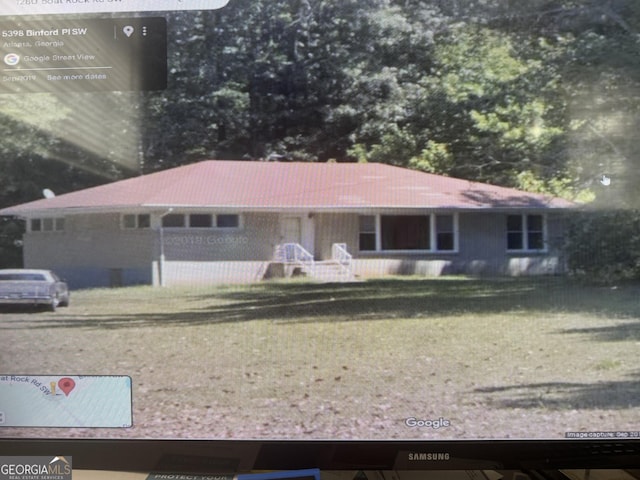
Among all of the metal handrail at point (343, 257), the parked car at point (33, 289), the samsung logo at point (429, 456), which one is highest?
the metal handrail at point (343, 257)

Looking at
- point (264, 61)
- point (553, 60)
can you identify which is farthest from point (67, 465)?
point (553, 60)

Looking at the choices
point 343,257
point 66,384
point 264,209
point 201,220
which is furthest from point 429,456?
point 66,384

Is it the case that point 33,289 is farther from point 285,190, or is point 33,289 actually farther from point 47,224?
point 285,190

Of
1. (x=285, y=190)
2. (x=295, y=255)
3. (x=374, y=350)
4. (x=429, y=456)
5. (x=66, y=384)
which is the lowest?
(x=429, y=456)

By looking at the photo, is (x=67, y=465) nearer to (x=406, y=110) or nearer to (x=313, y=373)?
(x=313, y=373)

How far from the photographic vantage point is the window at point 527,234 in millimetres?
1856

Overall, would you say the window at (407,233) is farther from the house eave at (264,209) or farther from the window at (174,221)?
the window at (174,221)

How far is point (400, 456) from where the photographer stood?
76.4 inches

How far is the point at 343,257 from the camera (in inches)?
75.1

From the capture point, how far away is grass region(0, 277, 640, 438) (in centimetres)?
187

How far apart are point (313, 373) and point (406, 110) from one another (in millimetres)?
1011

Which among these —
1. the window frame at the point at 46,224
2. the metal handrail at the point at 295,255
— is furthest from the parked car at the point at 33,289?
the metal handrail at the point at 295,255

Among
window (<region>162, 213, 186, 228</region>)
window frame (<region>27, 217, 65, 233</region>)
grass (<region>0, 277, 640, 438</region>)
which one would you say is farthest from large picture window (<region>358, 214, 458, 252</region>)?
window frame (<region>27, 217, 65, 233</region>)

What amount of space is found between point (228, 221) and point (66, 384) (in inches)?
33.1
